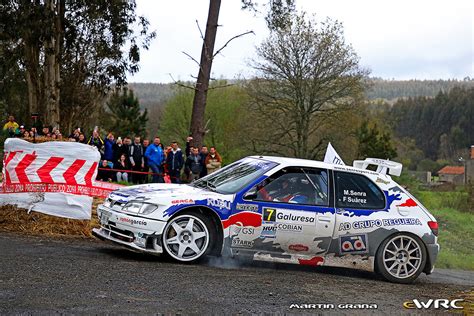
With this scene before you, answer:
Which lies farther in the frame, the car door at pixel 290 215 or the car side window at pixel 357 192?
the car side window at pixel 357 192

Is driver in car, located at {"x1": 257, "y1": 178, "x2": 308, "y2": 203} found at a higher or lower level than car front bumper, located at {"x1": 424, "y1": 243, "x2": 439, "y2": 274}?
higher

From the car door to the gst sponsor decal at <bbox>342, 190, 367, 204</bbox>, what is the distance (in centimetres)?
27

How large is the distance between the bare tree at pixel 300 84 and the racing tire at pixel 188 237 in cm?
3858

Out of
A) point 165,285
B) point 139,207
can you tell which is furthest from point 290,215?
point 165,285

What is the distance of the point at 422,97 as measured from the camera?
11956 cm

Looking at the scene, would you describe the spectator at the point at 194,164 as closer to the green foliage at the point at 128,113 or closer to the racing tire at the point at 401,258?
the racing tire at the point at 401,258

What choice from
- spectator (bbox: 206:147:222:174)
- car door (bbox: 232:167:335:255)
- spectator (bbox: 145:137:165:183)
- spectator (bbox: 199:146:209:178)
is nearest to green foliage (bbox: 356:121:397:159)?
spectator (bbox: 206:147:222:174)

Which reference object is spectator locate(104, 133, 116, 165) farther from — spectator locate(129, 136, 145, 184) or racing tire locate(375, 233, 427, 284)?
racing tire locate(375, 233, 427, 284)

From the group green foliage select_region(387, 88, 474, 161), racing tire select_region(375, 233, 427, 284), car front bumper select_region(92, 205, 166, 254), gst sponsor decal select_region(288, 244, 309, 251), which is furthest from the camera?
green foliage select_region(387, 88, 474, 161)

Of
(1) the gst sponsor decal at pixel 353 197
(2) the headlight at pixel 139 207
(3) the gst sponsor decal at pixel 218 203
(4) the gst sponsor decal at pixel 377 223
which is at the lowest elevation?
(4) the gst sponsor decal at pixel 377 223

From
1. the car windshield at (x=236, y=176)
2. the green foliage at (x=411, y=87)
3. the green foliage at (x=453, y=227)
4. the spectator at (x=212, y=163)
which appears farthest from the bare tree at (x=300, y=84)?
the green foliage at (x=411, y=87)

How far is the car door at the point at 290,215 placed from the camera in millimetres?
9469

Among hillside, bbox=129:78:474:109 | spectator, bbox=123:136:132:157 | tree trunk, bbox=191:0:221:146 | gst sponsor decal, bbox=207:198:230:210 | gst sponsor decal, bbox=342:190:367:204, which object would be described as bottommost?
gst sponsor decal, bbox=207:198:230:210

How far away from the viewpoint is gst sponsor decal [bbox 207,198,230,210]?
930cm
